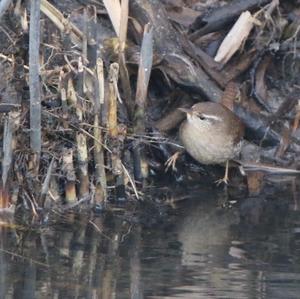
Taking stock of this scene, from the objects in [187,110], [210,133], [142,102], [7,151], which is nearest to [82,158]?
[7,151]

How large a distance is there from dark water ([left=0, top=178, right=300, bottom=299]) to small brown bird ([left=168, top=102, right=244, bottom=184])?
329 millimetres

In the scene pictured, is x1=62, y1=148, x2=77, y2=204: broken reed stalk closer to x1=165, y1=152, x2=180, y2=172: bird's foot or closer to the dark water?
the dark water

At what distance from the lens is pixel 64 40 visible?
775 cm

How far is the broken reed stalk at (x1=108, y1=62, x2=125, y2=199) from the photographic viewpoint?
754 cm

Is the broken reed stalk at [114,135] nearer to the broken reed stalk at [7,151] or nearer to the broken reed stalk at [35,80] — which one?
the broken reed stalk at [35,80]

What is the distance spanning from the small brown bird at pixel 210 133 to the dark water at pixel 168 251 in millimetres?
329

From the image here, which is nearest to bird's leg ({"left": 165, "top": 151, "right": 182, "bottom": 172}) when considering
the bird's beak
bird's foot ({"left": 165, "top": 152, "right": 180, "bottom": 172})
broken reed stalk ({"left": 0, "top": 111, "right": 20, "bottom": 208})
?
bird's foot ({"left": 165, "top": 152, "right": 180, "bottom": 172})

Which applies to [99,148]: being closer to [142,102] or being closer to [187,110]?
[142,102]

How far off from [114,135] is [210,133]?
3.71ft

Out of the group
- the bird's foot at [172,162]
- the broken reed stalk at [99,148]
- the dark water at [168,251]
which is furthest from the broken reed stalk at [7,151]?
the bird's foot at [172,162]

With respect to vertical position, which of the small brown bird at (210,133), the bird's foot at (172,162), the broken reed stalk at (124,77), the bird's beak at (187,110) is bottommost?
the bird's foot at (172,162)

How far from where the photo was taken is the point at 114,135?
755cm

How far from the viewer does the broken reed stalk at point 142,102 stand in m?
7.90

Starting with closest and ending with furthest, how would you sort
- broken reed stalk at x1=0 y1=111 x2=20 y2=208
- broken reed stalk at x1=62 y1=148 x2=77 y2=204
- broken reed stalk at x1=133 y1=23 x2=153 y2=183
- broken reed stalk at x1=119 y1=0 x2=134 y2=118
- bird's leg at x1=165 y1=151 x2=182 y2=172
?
broken reed stalk at x1=0 y1=111 x2=20 y2=208
broken reed stalk at x1=62 y1=148 x2=77 y2=204
broken reed stalk at x1=133 y1=23 x2=153 y2=183
broken reed stalk at x1=119 y1=0 x2=134 y2=118
bird's leg at x1=165 y1=151 x2=182 y2=172
